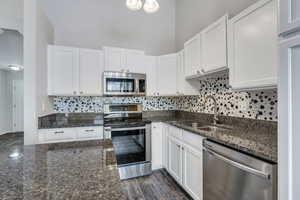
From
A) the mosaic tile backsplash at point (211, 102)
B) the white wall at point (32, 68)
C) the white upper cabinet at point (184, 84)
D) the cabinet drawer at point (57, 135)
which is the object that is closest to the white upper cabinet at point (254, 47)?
the mosaic tile backsplash at point (211, 102)

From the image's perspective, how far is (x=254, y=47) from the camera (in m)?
1.53

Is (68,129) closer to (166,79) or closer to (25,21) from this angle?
(25,21)

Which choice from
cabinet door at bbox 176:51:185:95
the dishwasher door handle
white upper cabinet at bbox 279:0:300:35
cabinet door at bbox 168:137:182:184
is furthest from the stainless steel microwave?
white upper cabinet at bbox 279:0:300:35

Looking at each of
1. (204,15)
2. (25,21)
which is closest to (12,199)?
(25,21)

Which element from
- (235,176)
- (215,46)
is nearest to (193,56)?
(215,46)

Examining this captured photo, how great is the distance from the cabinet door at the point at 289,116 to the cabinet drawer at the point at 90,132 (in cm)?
237

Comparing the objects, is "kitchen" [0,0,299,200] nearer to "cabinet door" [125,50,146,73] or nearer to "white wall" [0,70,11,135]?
"cabinet door" [125,50,146,73]

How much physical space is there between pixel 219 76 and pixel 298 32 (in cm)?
168

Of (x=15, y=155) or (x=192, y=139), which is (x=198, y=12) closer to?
(x=192, y=139)

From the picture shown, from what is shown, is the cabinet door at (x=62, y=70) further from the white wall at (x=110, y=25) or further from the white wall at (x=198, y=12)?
the white wall at (x=198, y=12)

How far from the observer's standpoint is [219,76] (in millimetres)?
2424

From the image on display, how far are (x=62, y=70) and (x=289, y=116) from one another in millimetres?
3000

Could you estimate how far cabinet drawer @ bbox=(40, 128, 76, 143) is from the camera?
2357 mm

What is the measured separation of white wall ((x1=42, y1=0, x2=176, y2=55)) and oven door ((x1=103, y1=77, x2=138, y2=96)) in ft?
3.23
